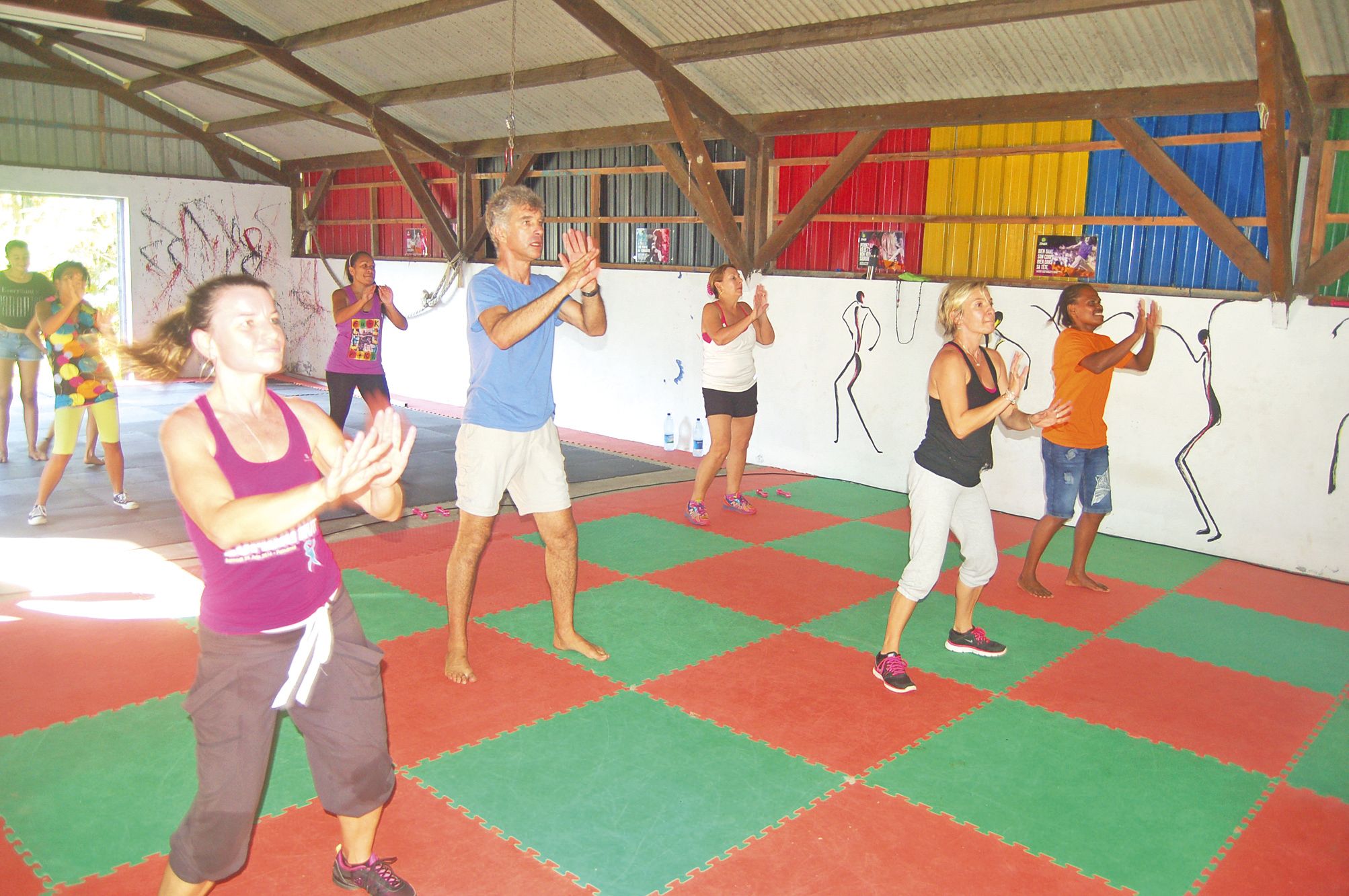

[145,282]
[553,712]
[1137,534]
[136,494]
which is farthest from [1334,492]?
[145,282]

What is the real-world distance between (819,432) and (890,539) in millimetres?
2313

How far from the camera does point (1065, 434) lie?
5395 mm

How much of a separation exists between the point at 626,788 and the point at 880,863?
2.96ft

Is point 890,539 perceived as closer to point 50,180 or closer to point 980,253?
point 980,253

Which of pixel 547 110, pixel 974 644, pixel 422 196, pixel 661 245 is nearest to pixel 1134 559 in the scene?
pixel 974 644

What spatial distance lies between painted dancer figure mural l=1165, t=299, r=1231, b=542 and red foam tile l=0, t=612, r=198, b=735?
21.1ft

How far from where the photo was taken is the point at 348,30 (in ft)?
31.2

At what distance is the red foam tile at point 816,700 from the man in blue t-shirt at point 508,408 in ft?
2.96

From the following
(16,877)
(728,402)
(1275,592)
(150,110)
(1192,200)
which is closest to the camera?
(16,877)

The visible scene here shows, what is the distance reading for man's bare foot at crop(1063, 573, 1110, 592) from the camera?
5789mm

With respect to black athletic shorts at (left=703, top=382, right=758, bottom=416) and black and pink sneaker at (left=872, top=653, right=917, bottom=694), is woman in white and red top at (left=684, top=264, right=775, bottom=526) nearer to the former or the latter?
black athletic shorts at (left=703, top=382, right=758, bottom=416)

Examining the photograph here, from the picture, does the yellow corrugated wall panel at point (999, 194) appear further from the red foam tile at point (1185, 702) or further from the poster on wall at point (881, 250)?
the red foam tile at point (1185, 702)

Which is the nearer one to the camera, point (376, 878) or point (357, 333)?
point (376, 878)

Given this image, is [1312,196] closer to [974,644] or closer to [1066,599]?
[1066,599]
